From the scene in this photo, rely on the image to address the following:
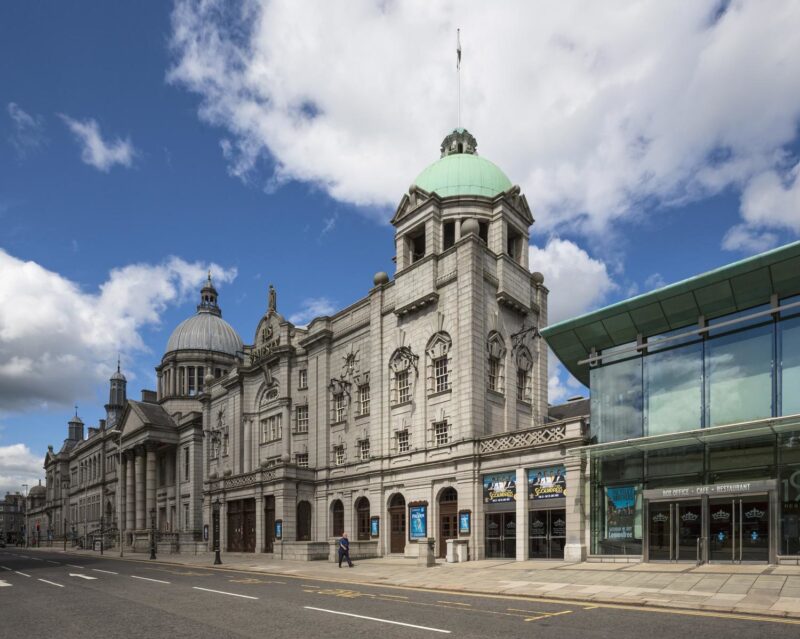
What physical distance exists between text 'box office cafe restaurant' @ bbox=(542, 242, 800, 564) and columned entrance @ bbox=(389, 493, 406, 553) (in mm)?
13834

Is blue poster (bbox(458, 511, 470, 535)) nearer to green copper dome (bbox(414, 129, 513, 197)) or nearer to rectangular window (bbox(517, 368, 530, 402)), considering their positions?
rectangular window (bbox(517, 368, 530, 402))

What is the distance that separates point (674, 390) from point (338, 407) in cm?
2598

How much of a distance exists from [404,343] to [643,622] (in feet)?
91.5

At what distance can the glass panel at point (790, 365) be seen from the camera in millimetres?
20266

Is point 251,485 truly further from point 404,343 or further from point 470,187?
point 470,187

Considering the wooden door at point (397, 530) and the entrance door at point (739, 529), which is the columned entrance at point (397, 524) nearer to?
the wooden door at point (397, 530)

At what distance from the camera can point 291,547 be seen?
39.1 m

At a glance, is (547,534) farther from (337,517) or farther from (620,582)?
(337,517)

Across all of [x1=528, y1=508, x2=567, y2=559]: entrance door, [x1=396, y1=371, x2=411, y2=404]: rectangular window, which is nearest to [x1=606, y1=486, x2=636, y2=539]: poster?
[x1=528, y1=508, x2=567, y2=559]: entrance door

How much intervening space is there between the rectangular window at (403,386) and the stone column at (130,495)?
1878 inches

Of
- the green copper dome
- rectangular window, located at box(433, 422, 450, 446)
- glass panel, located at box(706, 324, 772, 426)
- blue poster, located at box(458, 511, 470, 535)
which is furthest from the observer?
the green copper dome

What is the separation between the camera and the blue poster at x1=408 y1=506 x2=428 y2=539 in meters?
35.5

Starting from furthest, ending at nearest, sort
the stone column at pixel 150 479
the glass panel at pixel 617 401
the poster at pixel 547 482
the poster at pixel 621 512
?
the stone column at pixel 150 479, the poster at pixel 547 482, the glass panel at pixel 617 401, the poster at pixel 621 512

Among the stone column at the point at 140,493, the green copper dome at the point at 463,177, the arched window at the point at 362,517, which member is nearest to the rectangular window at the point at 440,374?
the arched window at the point at 362,517
